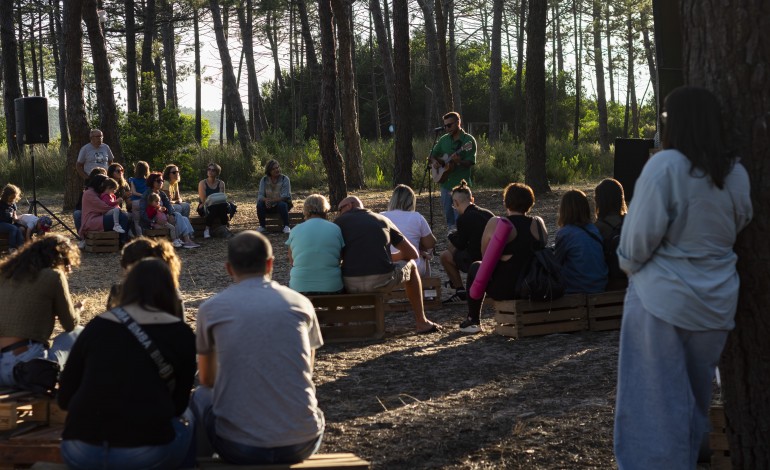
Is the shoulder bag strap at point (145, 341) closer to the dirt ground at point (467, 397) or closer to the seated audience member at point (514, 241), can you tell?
the dirt ground at point (467, 397)

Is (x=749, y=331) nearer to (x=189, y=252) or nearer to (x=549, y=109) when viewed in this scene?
(x=189, y=252)

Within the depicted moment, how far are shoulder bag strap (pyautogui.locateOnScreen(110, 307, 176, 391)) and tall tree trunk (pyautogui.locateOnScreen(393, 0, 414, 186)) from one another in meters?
18.4

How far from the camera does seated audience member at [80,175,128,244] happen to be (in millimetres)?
16109

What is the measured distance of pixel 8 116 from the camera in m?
33.5

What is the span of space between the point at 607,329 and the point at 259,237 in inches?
204

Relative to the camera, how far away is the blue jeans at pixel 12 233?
14789 millimetres

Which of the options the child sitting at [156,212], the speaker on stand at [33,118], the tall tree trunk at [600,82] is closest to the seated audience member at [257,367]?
the child sitting at [156,212]

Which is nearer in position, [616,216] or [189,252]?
[616,216]

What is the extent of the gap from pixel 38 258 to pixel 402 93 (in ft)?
56.0

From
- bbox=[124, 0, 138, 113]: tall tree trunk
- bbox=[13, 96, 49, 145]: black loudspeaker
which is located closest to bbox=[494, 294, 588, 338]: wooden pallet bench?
bbox=[13, 96, 49, 145]: black loudspeaker

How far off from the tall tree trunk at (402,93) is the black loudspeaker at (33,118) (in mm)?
7011

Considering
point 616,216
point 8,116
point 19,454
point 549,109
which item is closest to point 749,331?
point 19,454

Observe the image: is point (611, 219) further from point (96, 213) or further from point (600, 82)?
point (600, 82)

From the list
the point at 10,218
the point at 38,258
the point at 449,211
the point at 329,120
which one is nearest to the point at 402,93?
the point at 329,120
